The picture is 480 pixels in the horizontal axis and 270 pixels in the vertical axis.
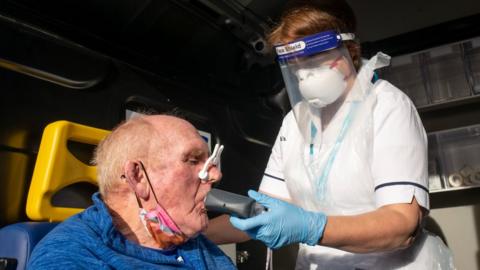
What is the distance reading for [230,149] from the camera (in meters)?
2.31

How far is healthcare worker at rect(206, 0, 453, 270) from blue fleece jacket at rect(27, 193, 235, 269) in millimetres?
259

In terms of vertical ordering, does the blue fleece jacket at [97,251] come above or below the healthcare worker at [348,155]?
below

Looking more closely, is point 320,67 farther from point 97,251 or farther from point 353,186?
point 97,251

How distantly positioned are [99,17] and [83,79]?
34 centimetres

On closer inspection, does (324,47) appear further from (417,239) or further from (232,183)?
(232,183)

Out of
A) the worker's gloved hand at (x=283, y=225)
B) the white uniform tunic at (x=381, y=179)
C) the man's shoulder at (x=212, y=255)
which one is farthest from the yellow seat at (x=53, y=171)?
the white uniform tunic at (x=381, y=179)

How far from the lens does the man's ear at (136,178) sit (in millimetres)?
1209

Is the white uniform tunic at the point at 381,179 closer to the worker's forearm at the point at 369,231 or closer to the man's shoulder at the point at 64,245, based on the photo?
the worker's forearm at the point at 369,231

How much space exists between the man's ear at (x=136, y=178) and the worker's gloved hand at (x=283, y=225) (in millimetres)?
268

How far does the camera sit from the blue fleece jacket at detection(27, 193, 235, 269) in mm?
1014

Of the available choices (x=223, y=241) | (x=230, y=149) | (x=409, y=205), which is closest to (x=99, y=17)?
(x=230, y=149)

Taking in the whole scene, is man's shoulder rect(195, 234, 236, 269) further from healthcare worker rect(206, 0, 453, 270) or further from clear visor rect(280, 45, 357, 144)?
clear visor rect(280, 45, 357, 144)

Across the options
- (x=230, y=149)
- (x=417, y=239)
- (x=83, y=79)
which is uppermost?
(x=83, y=79)

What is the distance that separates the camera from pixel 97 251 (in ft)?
3.49
